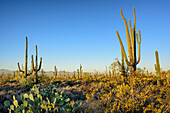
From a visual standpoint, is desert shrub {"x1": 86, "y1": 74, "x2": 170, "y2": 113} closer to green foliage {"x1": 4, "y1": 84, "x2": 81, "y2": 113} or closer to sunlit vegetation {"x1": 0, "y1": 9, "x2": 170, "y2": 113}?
sunlit vegetation {"x1": 0, "y1": 9, "x2": 170, "y2": 113}

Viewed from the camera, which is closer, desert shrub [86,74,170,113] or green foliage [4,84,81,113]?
green foliage [4,84,81,113]

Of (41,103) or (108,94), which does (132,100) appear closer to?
(108,94)

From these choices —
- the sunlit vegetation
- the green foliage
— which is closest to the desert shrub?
the sunlit vegetation

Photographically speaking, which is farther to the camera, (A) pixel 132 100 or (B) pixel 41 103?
(A) pixel 132 100

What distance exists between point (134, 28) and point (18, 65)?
41.6ft

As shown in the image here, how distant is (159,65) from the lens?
8922 mm

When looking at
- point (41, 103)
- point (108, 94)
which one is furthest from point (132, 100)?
point (41, 103)

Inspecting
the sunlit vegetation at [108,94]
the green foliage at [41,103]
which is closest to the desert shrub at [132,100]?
the sunlit vegetation at [108,94]

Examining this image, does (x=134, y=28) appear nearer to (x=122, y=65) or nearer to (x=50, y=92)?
(x=122, y=65)

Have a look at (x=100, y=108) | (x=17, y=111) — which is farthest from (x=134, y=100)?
(x=17, y=111)

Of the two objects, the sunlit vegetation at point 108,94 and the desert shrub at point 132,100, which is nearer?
the sunlit vegetation at point 108,94

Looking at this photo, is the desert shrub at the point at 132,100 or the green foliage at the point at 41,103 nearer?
the green foliage at the point at 41,103

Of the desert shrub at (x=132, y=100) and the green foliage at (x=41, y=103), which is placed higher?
the green foliage at (x=41, y=103)

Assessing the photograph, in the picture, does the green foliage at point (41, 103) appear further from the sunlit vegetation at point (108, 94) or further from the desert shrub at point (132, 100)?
the desert shrub at point (132, 100)
